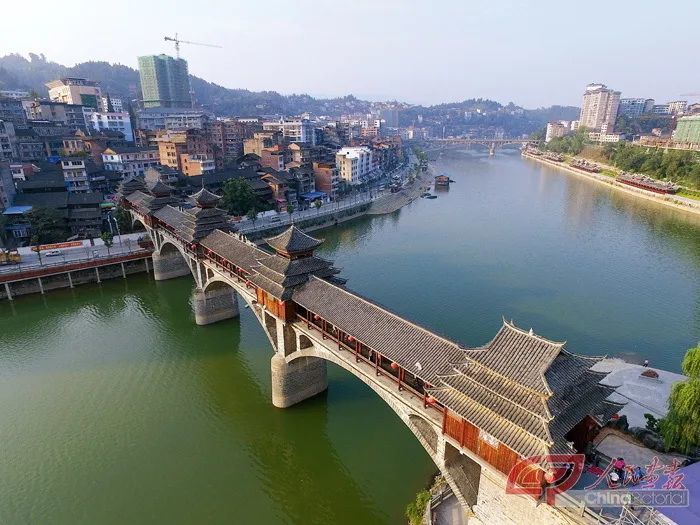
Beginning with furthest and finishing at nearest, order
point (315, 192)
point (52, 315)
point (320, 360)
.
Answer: point (315, 192)
point (52, 315)
point (320, 360)

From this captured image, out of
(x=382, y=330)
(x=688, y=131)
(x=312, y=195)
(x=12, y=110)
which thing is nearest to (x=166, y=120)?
(x=12, y=110)

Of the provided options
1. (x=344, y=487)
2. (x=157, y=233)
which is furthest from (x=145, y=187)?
(x=344, y=487)

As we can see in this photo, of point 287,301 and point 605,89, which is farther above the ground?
point 605,89

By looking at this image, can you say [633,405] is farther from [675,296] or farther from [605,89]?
[605,89]

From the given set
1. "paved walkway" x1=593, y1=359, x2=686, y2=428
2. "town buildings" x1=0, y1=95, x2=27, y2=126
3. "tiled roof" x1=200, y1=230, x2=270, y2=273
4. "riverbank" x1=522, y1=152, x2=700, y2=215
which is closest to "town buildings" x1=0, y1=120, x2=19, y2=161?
"town buildings" x1=0, y1=95, x2=27, y2=126

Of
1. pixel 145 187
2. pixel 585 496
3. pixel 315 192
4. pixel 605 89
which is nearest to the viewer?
pixel 585 496

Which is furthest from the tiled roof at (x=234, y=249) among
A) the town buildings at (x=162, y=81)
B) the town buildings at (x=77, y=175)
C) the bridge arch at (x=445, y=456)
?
the town buildings at (x=162, y=81)
